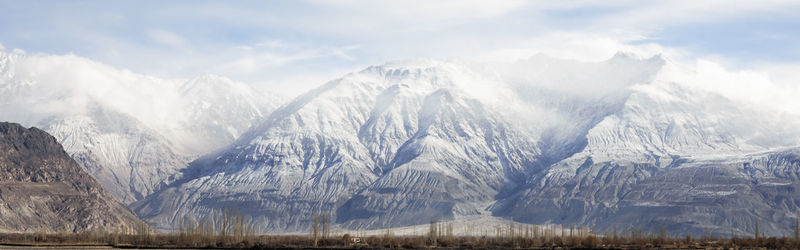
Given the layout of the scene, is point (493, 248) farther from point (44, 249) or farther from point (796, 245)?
point (44, 249)

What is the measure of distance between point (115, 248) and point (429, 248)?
186ft

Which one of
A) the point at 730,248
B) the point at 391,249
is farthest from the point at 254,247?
the point at 730,248

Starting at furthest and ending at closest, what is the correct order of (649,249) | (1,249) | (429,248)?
(429,248)
(649,249)
(1,249)

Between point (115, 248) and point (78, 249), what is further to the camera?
point (115, 248)

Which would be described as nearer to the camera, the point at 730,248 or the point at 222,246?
the point at 730,248

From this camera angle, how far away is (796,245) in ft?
633

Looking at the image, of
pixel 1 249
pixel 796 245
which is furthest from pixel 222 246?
pixel 796 245

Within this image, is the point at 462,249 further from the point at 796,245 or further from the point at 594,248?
the point at 796,245

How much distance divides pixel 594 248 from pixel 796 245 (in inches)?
1400

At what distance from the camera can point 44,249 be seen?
604 ft

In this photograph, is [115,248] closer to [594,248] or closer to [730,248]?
[594,248]

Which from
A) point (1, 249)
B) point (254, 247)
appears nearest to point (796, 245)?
point (254, 247)

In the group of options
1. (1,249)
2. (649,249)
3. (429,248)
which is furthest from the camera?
(429,248)

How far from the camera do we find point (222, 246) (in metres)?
197
